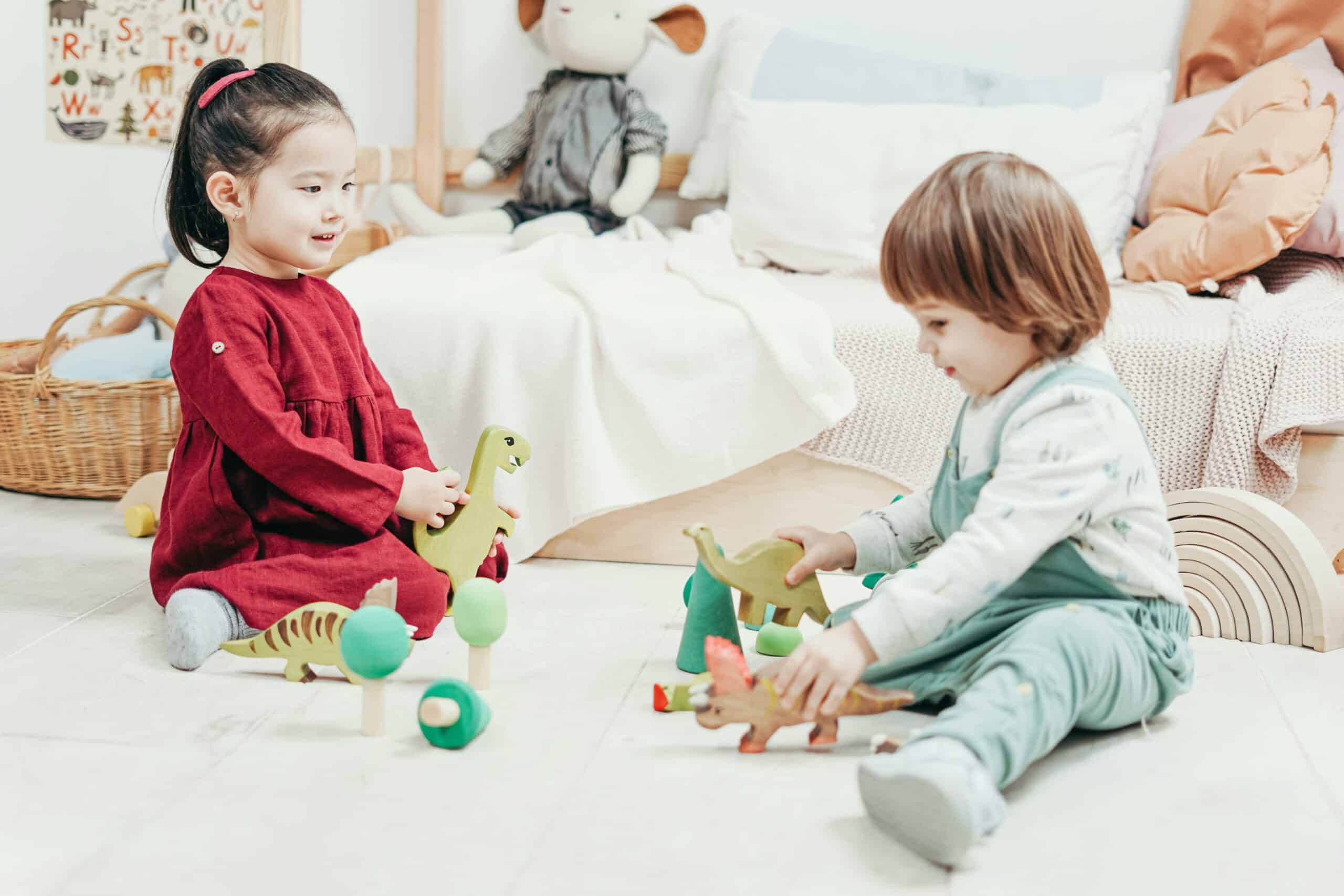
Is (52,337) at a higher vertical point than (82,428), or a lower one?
higher

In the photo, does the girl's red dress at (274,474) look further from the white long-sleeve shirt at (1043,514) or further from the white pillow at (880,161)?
the white pillow at (880,161)

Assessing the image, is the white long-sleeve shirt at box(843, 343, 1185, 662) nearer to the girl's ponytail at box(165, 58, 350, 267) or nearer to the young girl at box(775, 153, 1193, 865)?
the young girl at box(775, 153, 1193, 865)

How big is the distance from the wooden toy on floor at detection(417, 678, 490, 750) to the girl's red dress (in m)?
0.29

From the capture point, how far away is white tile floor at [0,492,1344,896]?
2.40 ft

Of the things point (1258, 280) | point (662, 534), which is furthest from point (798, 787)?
point (1258, 280)

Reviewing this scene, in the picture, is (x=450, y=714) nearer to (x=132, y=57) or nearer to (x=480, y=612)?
(x=480, y=612)

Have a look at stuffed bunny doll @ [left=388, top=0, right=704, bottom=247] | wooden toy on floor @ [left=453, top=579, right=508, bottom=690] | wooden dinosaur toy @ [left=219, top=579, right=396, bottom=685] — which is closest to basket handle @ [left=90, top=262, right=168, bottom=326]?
stuffed bunny doll @ [left=388, top=0, right=704, bottom=247]

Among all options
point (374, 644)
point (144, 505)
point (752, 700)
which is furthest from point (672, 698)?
point (144, 505)

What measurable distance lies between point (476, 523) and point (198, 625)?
0.94 feet

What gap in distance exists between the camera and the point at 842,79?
1955 mm

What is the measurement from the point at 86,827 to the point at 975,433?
711 millimetres

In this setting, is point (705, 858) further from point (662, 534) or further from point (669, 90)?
point (669, 90)

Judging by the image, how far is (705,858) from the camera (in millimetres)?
748

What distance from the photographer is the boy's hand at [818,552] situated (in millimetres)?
1062
